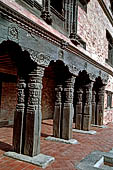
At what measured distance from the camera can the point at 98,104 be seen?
9156 mm

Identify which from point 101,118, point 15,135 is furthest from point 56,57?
point 101,118

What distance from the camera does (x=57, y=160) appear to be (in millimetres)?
3996

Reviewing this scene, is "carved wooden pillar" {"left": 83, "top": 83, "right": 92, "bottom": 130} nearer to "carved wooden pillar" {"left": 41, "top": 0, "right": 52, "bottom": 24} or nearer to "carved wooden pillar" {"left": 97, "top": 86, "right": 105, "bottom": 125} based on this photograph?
"carved wooden pillar" {"left": 97, "top": 86, "right": 105, "bottom": 125}

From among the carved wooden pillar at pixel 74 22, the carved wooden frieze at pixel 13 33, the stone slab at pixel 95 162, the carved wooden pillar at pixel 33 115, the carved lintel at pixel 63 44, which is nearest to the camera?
the carved wooden frieze at pixel 13 33

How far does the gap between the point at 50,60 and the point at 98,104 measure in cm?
553

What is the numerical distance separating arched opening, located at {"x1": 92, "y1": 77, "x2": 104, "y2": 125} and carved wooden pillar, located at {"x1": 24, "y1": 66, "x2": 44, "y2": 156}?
550cm

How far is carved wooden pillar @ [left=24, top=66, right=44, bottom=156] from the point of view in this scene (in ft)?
A: 12.7

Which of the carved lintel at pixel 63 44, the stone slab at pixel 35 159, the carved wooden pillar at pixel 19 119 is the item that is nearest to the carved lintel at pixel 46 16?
the carved lintel at pixel 63 44

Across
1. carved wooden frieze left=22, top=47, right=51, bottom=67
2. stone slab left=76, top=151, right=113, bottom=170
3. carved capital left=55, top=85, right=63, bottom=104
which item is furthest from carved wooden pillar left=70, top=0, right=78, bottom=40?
stone slab left=76, top=151, right=113, bottom=170

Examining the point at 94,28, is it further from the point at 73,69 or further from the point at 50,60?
the point at 50,60

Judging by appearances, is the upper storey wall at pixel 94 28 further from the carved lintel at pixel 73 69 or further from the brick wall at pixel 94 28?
the carved lintel at pixel 73 69

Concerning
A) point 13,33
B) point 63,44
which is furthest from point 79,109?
point 13,33

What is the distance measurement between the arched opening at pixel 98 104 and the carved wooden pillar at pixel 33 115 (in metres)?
5.50

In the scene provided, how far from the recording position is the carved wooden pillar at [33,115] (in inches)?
152
